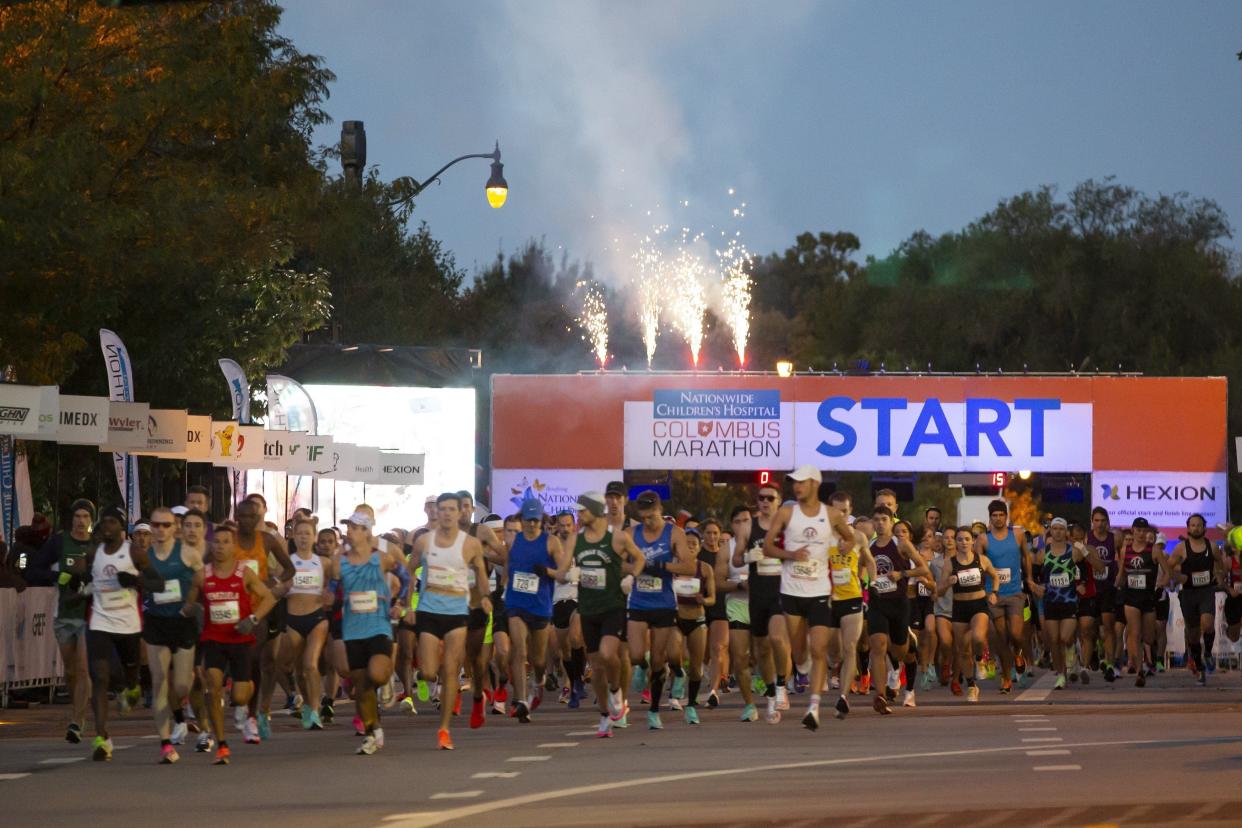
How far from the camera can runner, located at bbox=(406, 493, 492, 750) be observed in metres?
16.6

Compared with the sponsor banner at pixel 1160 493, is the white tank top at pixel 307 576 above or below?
below

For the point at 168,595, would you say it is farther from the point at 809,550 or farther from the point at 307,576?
the point at 809,550

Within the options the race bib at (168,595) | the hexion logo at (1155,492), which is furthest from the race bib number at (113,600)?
the hexion logo at (1155,492)

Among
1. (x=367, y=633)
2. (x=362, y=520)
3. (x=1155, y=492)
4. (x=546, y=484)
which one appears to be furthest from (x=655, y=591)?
(x=1155, y=492)

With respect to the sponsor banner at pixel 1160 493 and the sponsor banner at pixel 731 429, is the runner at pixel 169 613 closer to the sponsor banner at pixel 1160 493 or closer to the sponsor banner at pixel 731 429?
the sponsor banner at pixel 731 429

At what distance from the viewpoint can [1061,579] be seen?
85.5 ft

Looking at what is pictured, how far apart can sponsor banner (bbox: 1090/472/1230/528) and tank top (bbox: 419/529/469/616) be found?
3031cm

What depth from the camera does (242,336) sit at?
3428 cm

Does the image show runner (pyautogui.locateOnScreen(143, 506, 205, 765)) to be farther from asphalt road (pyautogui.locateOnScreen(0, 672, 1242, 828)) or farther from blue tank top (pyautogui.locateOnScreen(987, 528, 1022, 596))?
blue tank top (pyautogui.locateOnScreen(987, 528, 1022, 596))

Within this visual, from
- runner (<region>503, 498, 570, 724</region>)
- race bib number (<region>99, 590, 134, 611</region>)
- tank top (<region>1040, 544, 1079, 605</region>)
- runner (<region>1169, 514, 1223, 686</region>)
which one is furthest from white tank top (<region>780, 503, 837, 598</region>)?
runner (<region>1169, 514, 1223, 686</region>)

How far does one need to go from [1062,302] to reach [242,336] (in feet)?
166

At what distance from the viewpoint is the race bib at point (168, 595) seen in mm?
16266

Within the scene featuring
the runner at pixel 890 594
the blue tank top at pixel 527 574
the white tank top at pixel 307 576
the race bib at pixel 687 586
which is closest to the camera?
the white tank top at pixel 307 576

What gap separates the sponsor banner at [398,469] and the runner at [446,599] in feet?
59.4
